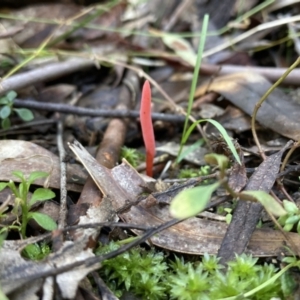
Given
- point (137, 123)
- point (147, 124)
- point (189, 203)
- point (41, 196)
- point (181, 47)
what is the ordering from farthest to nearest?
point (181, 47)
point (137, 123)
point (147, 124)
point (41, 196)
point (189, 203)

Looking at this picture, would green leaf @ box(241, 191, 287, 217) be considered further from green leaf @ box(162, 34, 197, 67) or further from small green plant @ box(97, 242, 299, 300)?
green leaf @ box(162, 34, 197, 67)

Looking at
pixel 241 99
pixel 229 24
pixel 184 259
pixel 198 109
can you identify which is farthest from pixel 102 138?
pixel 229 24

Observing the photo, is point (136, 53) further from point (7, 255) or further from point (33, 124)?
point (7, 255)

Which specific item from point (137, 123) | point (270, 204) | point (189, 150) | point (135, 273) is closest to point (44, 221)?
point (135, 273)

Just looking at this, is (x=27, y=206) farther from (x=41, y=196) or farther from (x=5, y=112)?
(x=5, y=112)

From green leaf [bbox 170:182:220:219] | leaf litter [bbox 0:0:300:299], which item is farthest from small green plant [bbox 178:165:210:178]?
green leaf [bbox 170:182:220:219]

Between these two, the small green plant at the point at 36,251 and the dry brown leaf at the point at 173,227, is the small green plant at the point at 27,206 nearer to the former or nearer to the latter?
the small green plant at the point at 36,251
